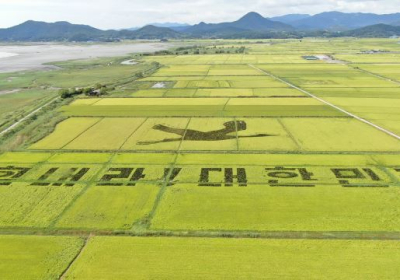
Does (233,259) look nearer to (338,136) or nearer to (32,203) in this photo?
(32,203)

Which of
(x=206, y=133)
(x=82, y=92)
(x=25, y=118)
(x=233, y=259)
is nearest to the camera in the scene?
(x=233, y=259)

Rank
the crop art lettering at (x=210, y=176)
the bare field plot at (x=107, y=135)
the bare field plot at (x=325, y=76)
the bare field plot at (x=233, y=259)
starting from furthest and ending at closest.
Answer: the bare field plot at (x=325, y=76) → the bare field plot at (x=107, y=135) → the crop art lettering at (x=210, y=176) → the bare field plot at (x=233, y=259)

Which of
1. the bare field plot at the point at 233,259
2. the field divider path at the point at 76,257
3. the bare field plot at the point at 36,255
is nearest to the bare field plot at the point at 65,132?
the bare field plot at the point at 36,255

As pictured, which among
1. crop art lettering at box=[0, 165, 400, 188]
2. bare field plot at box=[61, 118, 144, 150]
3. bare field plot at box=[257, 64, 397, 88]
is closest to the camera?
crop art lettering at box=[0, 165, 400, 188]

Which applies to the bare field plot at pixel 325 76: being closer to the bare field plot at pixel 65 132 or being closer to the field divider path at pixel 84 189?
the bare field plot at pixel 65 132

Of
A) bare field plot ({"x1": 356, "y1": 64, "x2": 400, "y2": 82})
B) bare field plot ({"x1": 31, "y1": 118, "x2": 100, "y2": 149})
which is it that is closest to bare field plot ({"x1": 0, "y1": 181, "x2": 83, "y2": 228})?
bare field plot ({"x1": 31, "y1": 118, "x2": 100, "y2": 149})

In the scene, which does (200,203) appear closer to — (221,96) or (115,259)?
(115,259)

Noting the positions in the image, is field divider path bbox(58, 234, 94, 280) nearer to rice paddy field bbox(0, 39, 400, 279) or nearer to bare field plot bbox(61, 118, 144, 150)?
rice paddy field bbox(0, 39, 400, 279)

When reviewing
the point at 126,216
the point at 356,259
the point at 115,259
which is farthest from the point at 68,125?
the point at 356,259

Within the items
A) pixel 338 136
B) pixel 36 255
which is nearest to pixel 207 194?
pixel 36 255
